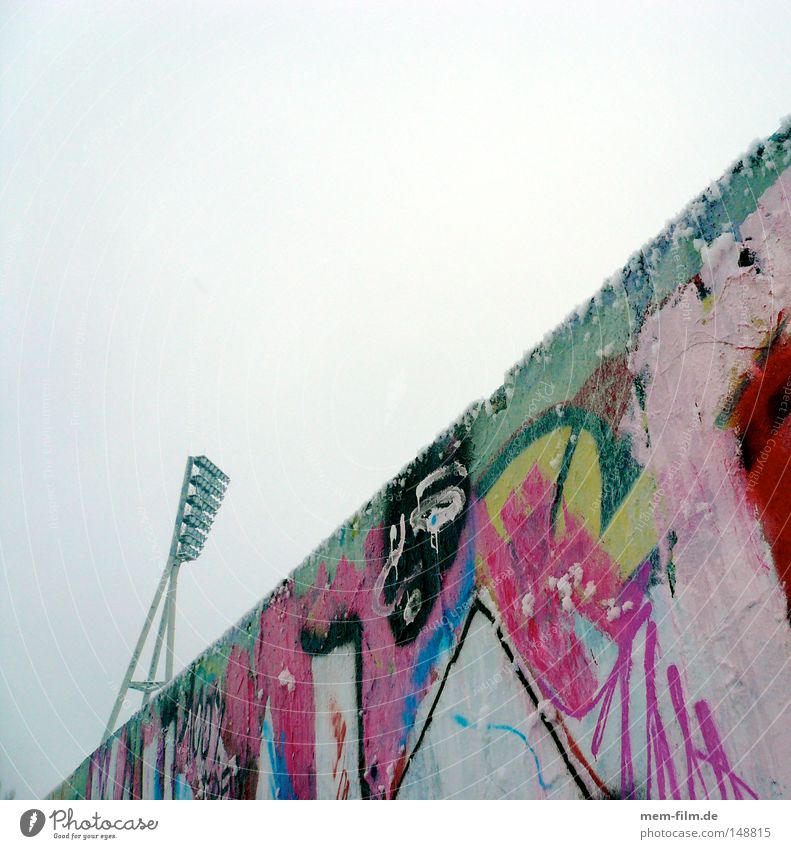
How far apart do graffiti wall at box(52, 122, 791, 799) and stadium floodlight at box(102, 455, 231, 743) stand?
3.62 m

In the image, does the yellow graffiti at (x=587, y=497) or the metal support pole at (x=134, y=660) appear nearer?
the yellow graffiti at (x=587, y=497)

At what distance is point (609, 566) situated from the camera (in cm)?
217

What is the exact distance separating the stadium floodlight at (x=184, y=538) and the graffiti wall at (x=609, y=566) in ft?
11.9

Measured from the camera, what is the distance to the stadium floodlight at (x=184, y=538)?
21.8ft

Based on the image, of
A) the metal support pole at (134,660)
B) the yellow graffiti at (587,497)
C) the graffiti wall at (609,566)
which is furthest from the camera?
the metal support pole at (134,660)

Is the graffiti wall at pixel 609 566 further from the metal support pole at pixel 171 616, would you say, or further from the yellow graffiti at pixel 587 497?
the metal support pole at pixel 171 616

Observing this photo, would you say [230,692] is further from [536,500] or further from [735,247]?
[735,247]

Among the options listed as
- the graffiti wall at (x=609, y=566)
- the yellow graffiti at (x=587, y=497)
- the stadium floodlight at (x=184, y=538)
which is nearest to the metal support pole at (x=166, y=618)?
the stadium floodlight at (x=184, y=538)

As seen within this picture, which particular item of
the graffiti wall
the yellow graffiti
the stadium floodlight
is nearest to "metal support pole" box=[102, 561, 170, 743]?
the stadium floodlight

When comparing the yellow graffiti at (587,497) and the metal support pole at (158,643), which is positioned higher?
the metal support pole at (158,643)

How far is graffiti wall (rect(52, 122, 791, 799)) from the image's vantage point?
1.85 meters

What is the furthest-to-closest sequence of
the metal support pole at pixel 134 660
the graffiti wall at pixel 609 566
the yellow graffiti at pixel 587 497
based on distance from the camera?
the metal support pole at pixel 134 660 → the yellow graffiti at pixel 587 497 → the graffiti wall at pixel 609 566

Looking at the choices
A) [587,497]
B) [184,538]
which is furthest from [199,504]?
[587,497]
